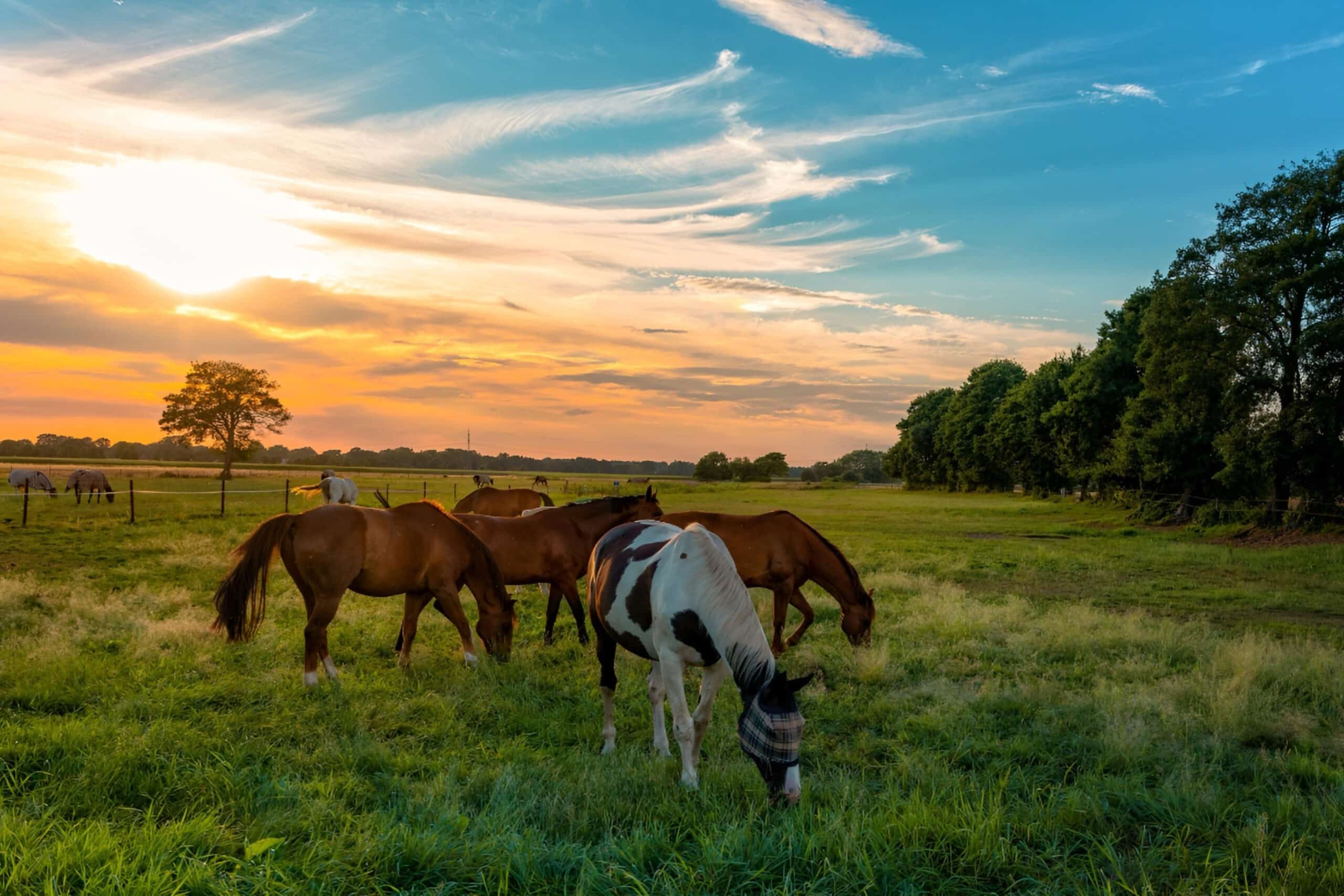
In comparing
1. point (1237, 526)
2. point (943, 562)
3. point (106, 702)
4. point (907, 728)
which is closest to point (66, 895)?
point (106, 702)

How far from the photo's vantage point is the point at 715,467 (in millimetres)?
118125

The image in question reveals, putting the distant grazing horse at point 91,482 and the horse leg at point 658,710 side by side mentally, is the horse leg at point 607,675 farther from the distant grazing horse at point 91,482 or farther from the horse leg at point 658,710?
the distant grazing horse at point 91,482

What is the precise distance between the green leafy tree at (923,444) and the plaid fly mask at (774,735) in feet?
268

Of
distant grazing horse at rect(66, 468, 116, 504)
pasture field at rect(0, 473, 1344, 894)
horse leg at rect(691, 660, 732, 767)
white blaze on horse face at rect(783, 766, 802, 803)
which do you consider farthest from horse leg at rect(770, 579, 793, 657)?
distant grazing horse at rect(66, 468, 116, 504)

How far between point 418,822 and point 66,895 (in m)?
1.59

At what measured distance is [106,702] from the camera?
6.64 metres

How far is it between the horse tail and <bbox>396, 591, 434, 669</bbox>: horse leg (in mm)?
1420

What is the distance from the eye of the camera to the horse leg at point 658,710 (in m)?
5.79

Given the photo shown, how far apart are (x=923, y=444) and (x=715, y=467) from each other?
38.3 metres

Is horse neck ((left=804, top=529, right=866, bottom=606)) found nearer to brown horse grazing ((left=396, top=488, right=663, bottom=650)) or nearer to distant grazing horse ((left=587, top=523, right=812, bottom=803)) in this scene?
brown horse grazing ((left=396, top=488, right=663, bottom=650))

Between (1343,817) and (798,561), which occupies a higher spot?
(798,561)

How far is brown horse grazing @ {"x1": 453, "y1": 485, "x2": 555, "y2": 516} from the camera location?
48.6 feet

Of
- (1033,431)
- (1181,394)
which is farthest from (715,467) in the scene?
(1181,394)

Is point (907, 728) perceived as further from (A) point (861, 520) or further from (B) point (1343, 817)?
(A) point (861, 520)
